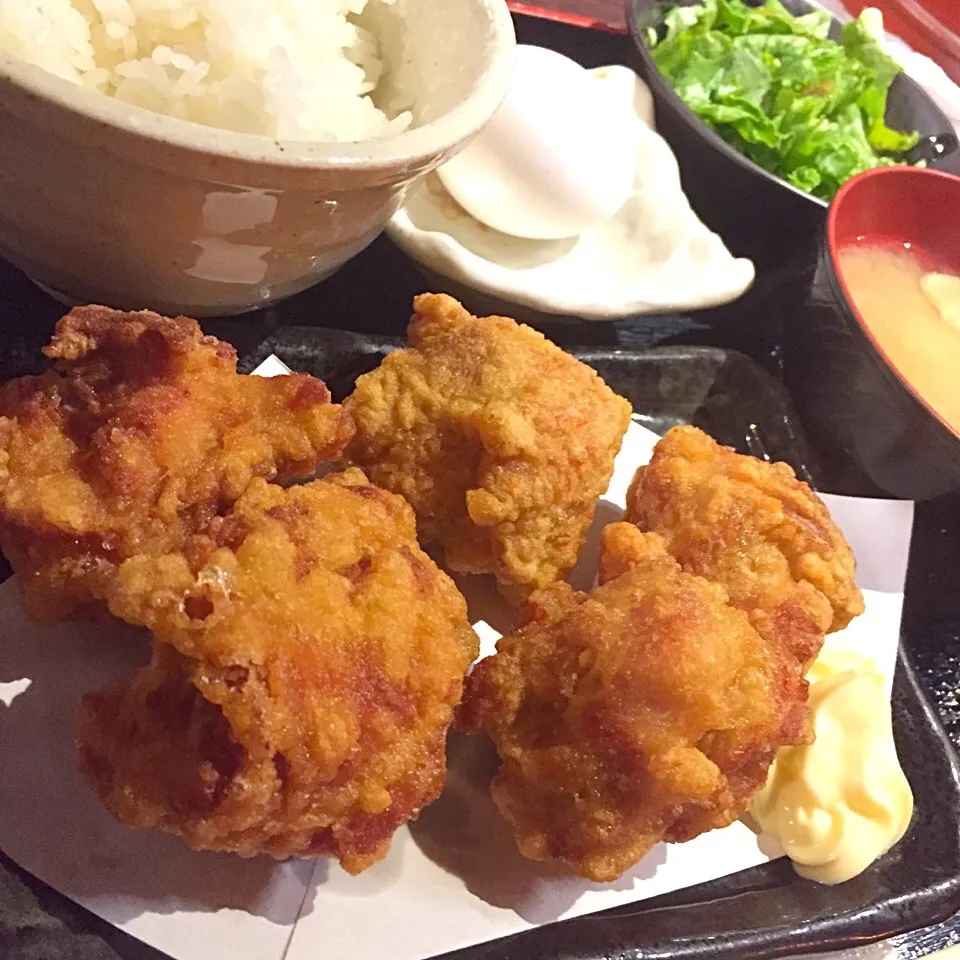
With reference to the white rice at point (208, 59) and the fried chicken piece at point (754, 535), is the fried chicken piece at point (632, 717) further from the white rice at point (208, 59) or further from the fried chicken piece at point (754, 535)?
the white rice at point (208, 59)

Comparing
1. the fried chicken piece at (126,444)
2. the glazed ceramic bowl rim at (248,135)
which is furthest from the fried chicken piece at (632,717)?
the glazed ceramic bowl rim at (248,135)

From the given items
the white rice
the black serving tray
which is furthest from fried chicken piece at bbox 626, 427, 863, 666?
the white rice

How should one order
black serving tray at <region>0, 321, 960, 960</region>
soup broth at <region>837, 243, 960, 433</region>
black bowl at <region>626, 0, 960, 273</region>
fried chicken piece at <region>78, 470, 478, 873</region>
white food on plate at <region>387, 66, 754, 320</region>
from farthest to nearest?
black bowl at <region>626, 0, 960, 273</region>
soup broth at <region>837, 243, 960, 433</region>
white food on plate at <region>387, 66, 754, 320</region>
black serving tray at <region>0, 321, 960, 960</region>
fried chicken piece at <region>78, 470, 478, 873</region>

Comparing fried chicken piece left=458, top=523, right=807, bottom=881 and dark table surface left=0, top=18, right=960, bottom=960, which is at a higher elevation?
fried chicken piece left=458, top=523, right=807, bottom=881

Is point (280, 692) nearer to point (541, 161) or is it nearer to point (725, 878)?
point (725, 878)

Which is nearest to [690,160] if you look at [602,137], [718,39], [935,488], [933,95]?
[602,137]

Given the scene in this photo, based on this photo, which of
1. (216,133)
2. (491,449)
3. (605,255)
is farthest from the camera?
(605,255)

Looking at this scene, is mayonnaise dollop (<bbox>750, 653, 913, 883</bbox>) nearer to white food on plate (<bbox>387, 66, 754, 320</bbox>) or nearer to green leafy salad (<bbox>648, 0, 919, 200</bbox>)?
white food on plate (<bbox>387, 66, 754, 320</bbox>)

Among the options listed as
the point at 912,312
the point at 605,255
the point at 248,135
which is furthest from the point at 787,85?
the point at 248,135
